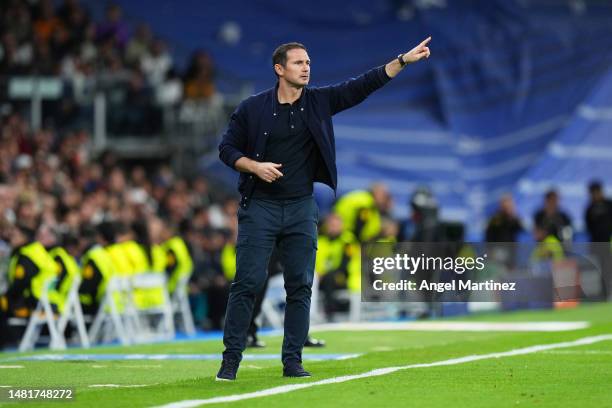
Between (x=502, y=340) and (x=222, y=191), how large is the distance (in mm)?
13389

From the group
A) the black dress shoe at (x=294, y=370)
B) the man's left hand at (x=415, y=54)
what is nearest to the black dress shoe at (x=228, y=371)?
the black dress shoe at (x=294, y=370)

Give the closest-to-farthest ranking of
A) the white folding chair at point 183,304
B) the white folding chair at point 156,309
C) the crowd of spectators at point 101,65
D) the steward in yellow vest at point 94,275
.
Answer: the steward in yellow vest at point 94,275
the white folding chair at point 156,309
the white folding chair at point 183,304
the crowd of spectators at point 101,65

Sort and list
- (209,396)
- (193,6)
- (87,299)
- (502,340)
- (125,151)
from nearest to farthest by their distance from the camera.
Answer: (209,396), (502,340), (87,299), (125,151), (193,6)

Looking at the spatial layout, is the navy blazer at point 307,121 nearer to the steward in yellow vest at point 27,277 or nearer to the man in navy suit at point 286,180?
the man in navy suit at point 286,180

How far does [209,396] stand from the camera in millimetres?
8930

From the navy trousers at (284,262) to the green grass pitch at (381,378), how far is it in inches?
13.0

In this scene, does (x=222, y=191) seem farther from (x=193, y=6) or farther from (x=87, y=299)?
(x=87, y=299)

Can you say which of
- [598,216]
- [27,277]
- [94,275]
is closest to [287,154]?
[27,277]

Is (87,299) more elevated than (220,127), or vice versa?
(220,127)

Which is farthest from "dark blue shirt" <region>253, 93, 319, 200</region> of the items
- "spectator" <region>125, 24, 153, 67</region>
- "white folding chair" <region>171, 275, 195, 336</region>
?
"spectator" <region>125, 24, 153, 67</region>

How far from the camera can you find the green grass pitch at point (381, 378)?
8.84 m

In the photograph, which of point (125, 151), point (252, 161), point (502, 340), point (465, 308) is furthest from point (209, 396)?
point (125, 151)

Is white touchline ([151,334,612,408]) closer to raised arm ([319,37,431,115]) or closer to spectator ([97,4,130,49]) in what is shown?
raised arm ([319,37,431,115])

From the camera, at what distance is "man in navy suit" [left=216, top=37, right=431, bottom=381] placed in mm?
9977
